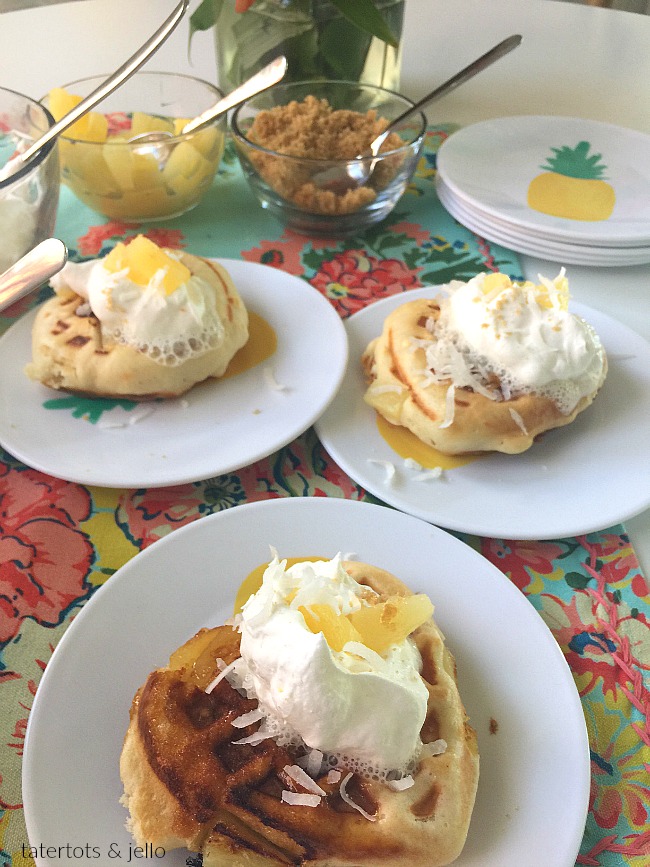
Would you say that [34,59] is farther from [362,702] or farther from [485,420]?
[362,702]

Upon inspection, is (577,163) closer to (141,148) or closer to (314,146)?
(314,146)

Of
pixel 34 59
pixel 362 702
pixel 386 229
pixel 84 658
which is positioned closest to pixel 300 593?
pixel 362 702

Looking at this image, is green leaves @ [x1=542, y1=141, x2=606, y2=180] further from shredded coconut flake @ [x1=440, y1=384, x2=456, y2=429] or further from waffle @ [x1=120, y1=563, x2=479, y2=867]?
waffle @ [x1=120, y1=563, x2=479, y2=867]

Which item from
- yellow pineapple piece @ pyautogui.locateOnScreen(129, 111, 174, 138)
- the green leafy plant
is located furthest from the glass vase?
yellow pineapple piece @ pyautogui.locateOnScreen(129, 111, 174, 138)

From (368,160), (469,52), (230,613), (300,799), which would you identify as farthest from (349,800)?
(469,52)

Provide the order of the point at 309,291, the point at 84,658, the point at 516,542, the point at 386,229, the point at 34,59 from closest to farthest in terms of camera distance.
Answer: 1. the point at 84,658
2. the point at 516,542
3. the point at 309,291
4. the point at 386,229
5. the point at 34,59
